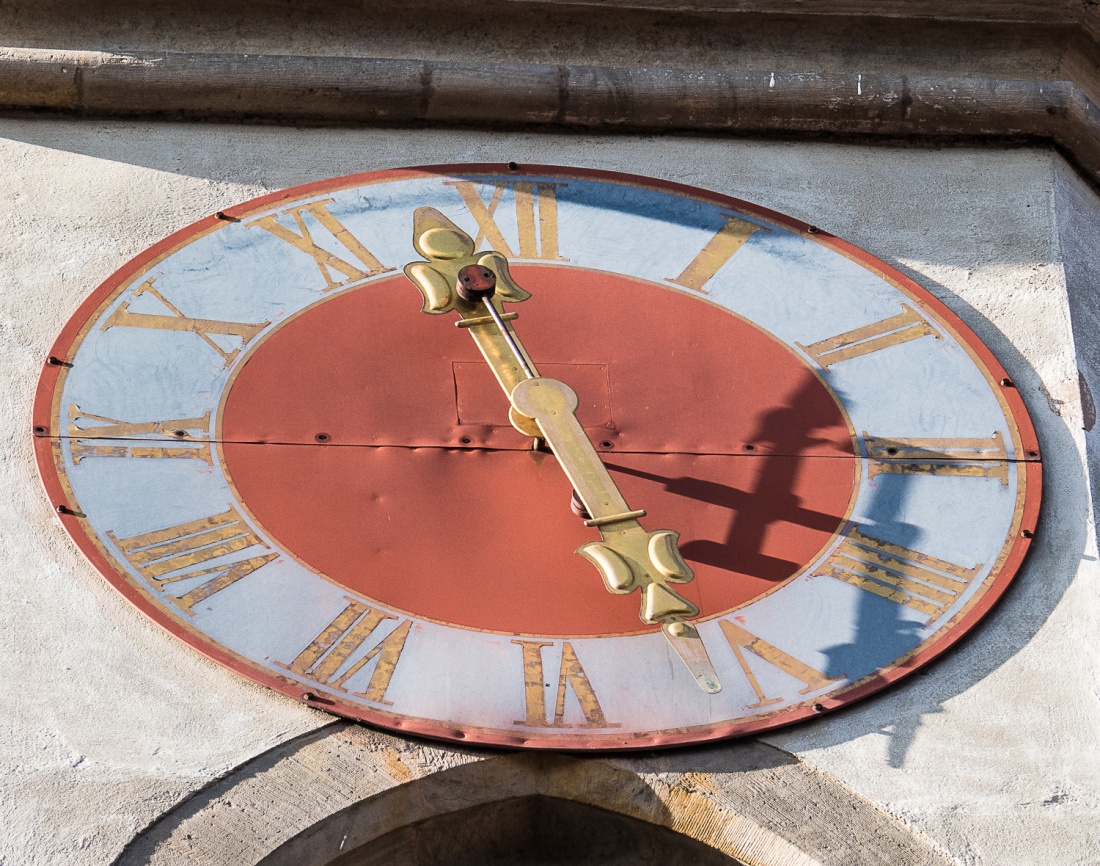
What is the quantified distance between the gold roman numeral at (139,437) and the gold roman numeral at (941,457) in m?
1.24

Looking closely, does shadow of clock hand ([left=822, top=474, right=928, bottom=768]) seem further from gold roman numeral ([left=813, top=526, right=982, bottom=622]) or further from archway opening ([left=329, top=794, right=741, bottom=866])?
archway opening ([left=329, top=794, right=741, bottom=866])

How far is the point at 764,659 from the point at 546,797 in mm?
444

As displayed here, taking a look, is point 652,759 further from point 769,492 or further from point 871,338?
point 871,338

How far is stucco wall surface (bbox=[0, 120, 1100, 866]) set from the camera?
4.19 m

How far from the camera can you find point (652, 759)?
426cm

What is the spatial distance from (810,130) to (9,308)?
71.3 inches

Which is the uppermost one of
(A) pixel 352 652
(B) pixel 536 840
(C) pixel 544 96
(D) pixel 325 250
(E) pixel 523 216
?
(C) pixel 544 96

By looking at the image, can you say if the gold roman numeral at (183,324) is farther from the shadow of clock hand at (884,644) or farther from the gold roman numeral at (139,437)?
the shadow of clock hand at (884,644)

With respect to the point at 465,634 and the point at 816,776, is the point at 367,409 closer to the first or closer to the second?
the point at 465,634

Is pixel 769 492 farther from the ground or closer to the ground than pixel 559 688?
farther from the ground

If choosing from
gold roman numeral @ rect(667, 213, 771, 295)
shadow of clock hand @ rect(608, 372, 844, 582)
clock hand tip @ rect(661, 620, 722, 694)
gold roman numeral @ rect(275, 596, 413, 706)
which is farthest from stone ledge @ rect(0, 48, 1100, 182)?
clock hand tip @ rect(661, 620, 722, 694)

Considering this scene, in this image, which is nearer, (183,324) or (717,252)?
(183,324)

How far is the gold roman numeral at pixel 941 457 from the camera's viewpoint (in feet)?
15.8

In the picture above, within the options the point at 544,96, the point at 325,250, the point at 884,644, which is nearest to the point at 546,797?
the point at 884,644
